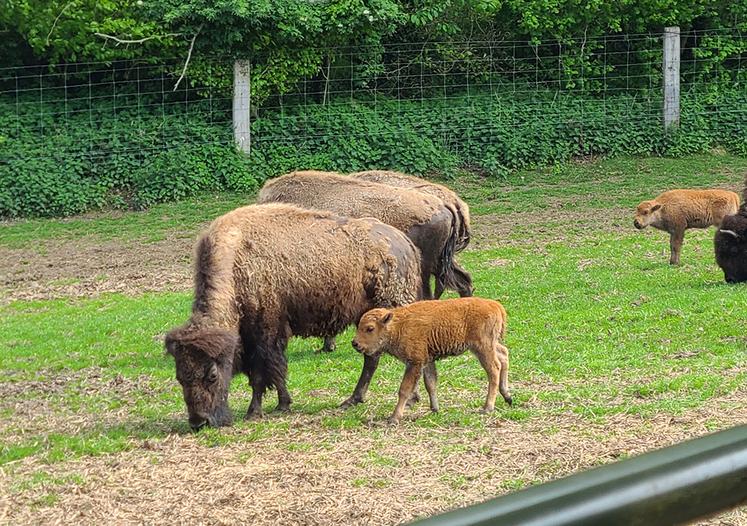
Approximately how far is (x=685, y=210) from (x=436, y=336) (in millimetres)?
8140

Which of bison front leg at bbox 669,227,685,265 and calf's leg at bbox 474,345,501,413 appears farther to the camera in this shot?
bison front leg at bbox 669,227,685,265

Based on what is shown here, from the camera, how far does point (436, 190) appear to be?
12156 mm

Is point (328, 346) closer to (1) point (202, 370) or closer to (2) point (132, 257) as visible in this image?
(1) point (202, 370)

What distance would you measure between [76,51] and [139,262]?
744 cm

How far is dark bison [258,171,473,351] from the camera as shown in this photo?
1121 cm

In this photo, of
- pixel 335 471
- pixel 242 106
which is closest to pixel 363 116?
pixel 242 106

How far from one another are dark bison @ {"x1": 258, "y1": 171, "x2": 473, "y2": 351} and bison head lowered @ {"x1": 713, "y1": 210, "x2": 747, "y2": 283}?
10.9ft

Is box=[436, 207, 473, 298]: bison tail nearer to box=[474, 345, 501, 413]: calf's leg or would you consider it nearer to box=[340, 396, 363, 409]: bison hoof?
box=[340, 396, 363, 409]: bison hoof

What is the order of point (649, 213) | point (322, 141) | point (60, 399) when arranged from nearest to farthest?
point (60, 399), point (649, 213), point (322, 141)

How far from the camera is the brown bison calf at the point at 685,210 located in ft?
46.8

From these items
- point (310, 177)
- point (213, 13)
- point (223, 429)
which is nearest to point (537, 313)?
point (310, 177)

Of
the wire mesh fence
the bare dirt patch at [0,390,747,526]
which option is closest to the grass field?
the bare dirt patch at [0,390,747,526]

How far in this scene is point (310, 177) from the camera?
11.8 metres

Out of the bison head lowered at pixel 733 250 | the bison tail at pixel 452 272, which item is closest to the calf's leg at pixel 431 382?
the bison tail at pixel 452 272
